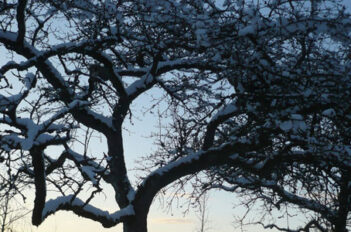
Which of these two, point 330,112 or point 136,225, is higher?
point 330,112

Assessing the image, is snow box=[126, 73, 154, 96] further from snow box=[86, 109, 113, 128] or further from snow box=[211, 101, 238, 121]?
snow box=[211, 101, 238, 121]

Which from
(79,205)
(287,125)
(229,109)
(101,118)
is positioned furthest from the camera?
(101,118)

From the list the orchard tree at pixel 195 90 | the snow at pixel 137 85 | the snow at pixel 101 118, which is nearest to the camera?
the orchard tree at pixel 195 90

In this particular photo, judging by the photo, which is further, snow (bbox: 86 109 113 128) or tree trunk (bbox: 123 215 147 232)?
snow (bbox: 86 109 113 128)

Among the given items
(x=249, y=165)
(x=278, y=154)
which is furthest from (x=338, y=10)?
(x=249, y=165)

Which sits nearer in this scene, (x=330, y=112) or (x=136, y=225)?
(x=330, y=112)

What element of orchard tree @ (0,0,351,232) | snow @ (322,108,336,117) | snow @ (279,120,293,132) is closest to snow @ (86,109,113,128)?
orchard tree @ (0,0,351,232)

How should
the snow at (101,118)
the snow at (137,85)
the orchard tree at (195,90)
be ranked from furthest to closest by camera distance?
the snow at (137,85), the snow at (101,118), the orchard tree at (195,90)

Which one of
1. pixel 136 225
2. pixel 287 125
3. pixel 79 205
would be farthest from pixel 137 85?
pixel 287 125

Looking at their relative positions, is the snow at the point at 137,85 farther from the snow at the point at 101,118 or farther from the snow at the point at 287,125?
the snow at the point at 287,125

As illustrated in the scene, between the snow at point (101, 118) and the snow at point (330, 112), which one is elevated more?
the snow at point (101, 118)

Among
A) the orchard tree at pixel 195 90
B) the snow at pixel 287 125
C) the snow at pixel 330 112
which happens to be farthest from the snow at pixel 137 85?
the snow at pixel 330 112

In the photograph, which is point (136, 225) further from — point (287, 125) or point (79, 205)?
point (287, 125)

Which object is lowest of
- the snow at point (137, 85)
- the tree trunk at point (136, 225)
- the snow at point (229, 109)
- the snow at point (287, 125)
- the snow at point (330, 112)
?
the tree trunk at point (136, 225)
